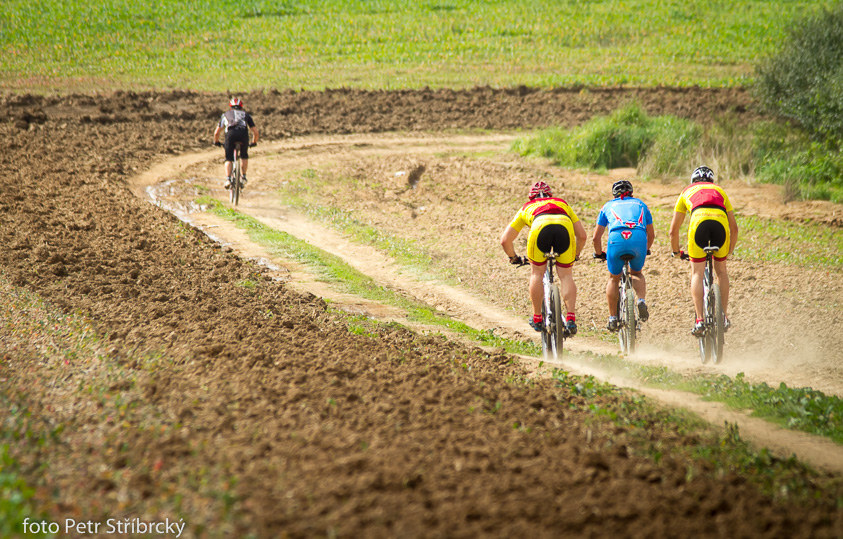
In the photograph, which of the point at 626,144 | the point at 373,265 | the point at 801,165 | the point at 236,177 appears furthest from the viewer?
the point at 626,144

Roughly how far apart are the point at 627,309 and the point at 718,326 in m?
0.98

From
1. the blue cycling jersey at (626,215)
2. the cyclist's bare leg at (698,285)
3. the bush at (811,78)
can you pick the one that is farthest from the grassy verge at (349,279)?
the bush at (811,78)

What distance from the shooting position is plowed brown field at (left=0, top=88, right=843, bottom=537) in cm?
377

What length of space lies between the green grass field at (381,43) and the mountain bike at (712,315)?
23030mm

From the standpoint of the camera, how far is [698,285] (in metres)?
7.66

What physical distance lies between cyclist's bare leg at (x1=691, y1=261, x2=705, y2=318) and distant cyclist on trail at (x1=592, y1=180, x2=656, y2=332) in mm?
536

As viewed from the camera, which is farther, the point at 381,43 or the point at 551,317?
the point at 381,43

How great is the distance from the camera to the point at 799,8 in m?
43.1

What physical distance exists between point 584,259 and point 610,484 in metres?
8.04

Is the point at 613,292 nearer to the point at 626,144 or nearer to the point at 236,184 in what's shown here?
the point at 236,184

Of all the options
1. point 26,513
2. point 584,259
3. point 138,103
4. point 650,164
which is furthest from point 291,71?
point 26,513

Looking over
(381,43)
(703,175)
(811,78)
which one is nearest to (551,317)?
(703,175)

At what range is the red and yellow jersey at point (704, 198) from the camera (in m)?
7.52

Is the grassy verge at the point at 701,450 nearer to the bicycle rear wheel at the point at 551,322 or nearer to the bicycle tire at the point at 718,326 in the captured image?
the bicycle rear wheel at the point at 551,322
